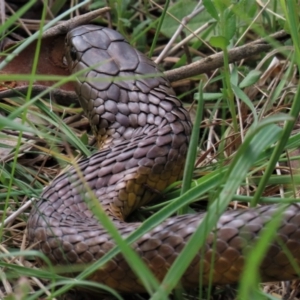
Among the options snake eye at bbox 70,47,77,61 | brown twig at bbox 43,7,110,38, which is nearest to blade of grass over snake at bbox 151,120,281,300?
snake eye at bbox 70,47,77,61

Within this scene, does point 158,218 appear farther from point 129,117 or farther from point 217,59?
point 217,59

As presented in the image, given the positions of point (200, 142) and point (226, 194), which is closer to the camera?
point (226, 194)

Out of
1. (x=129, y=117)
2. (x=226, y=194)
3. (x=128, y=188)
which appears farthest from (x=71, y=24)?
(x=226, y=194)

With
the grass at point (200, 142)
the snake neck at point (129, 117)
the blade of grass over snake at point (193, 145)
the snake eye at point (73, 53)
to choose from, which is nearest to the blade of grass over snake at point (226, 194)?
the grass at point (200, 142)

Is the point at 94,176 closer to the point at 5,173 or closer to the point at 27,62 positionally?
the point at 5,173

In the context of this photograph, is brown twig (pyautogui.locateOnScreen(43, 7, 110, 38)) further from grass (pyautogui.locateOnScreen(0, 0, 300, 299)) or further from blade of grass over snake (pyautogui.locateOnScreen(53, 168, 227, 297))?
blade of grass over snake (pyautogui.locateOnScreen(53, 168, 227, 297))

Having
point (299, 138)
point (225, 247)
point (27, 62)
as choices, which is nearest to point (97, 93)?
point (27, 62)
